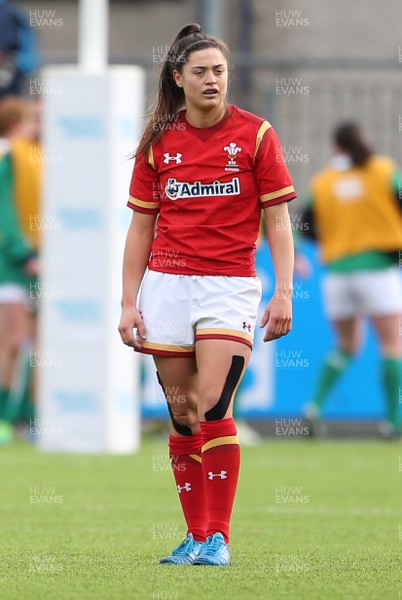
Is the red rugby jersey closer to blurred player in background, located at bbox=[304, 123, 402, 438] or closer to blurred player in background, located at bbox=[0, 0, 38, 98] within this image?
blurred player in background, located at bbox=[304, 123, 402, 438]

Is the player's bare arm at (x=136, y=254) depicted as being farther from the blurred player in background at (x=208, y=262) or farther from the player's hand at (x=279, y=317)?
the player's hand at (x=279, y=317)

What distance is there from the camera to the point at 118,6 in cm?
1811

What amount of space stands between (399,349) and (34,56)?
4507mm

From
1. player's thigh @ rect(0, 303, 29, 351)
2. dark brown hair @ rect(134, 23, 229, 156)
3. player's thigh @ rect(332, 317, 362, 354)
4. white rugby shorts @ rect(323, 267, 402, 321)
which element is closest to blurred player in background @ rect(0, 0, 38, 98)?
player's thigh @ rect(0, 303, 29, 351)

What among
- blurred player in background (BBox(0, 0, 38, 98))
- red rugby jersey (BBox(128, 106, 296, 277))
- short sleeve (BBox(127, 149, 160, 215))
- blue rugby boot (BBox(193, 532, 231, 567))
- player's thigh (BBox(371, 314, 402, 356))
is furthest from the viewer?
blurred player in background (BBox(0, 0, 38, 98))

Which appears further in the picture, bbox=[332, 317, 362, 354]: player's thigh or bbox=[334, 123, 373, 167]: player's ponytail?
bbox=[332, 317, 362, 354]: player's thigh

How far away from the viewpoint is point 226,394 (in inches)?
219

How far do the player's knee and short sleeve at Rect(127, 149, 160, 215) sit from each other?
0.67 metres

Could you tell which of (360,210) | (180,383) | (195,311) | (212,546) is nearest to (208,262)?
(195,311)

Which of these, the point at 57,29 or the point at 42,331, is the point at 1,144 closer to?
the point at 42,331

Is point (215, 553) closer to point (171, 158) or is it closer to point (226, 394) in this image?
point (226, 394)

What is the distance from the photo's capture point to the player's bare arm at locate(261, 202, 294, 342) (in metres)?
5.57

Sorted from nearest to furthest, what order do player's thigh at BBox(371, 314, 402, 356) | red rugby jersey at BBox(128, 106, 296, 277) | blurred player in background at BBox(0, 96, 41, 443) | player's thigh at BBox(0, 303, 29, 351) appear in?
red rugby jersey at BBox(128, 106, 296, 277), blurred player in background at BBox(0, 96, 41, 443), player's thigh at BBox(0, 303, 29, 351), player's thigh at BBox(371, 314, 402, 356)

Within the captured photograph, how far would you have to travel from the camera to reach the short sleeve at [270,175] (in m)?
5.62
